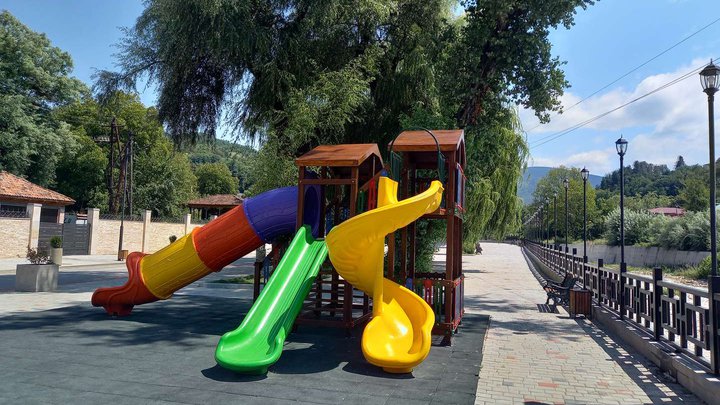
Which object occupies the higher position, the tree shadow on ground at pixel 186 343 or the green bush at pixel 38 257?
the green bush at pixel 38 257

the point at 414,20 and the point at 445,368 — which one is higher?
the point at 414,20

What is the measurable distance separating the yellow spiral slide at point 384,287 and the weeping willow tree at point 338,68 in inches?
234

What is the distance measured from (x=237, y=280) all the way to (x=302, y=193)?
9368mm

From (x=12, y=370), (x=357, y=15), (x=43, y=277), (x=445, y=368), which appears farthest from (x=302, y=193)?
(x=43, y=277)

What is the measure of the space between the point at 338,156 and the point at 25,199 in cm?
2640

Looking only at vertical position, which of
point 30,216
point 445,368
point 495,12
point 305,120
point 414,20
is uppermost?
point 414,20

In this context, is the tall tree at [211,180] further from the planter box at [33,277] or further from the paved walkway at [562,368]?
the paved walkway at [562,368]

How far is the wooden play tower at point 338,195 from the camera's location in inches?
322

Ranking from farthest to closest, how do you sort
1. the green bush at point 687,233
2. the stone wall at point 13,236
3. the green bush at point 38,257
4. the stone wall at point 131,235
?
the stone wall at point 131,235
the green bush at point 687,233
the stone wall at point 13,236
the green bush at point 38,257

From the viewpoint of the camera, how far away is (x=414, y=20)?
46.3 feet

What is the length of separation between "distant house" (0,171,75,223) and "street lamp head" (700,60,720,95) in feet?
89.8

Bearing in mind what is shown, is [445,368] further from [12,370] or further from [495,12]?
[495,12]

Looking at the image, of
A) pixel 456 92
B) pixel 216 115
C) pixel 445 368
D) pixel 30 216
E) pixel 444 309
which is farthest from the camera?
pixel 30 216

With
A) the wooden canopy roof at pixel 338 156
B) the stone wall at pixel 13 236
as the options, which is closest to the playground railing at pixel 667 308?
the wooden canopy roof at pixel 338 156
